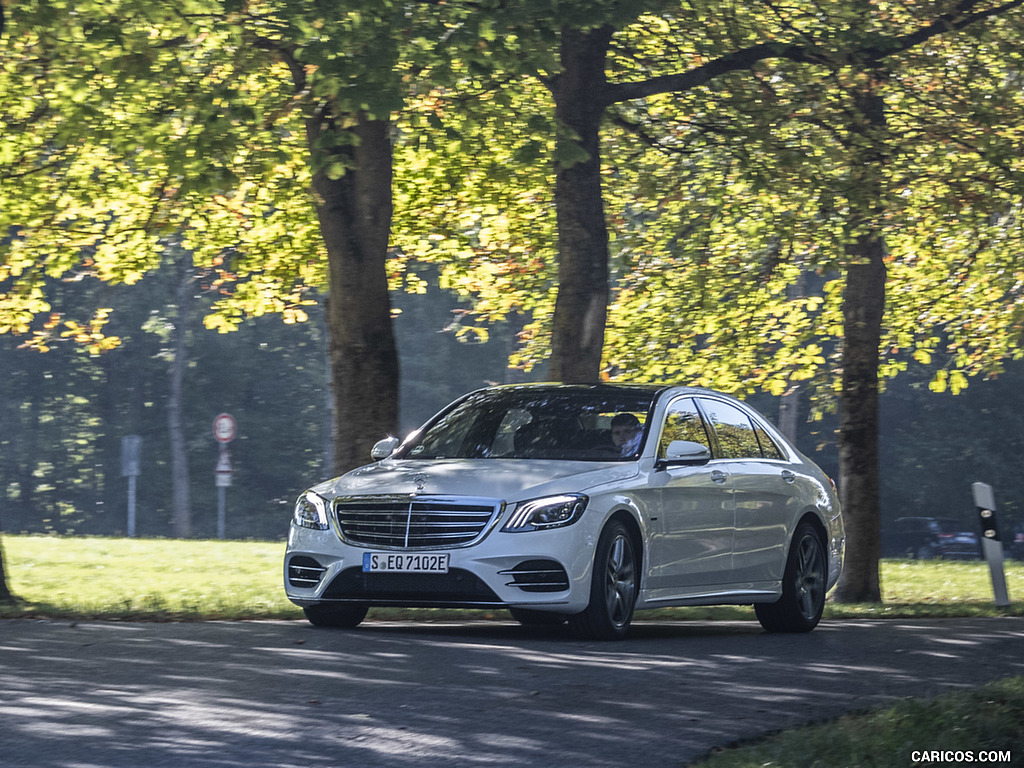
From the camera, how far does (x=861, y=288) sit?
2078cm

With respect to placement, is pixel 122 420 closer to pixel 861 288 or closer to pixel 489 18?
pixel 861 288

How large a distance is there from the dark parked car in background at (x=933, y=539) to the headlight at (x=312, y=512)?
146ft

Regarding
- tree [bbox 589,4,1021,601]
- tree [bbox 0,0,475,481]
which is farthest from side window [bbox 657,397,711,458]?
tree [bbox 589,4,1021,601]

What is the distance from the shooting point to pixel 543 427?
1148cm

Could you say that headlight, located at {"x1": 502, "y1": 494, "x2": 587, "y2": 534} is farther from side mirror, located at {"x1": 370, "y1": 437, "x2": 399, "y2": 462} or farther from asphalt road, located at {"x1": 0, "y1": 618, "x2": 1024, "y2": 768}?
side mirror, located at {"x1": 370, "y1": 437, "x2": 399, "y2": 462}

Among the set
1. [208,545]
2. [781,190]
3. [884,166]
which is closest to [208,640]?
[781,190]

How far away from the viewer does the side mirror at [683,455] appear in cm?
1127

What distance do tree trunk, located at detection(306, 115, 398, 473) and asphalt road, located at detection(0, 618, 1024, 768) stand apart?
395 cm

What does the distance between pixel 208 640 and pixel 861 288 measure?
1229 cm

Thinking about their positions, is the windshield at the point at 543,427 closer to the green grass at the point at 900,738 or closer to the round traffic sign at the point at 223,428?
the green grass at the point at 900,738

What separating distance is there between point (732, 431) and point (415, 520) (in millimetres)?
3177

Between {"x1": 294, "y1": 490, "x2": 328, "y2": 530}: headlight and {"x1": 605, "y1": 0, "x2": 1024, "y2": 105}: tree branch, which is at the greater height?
{"x1": 605, "y1": 0, "x2": 1024, "y2": 105}: tree branch

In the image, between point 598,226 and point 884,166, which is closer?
point 598,226

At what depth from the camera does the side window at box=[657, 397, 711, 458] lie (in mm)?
11617
